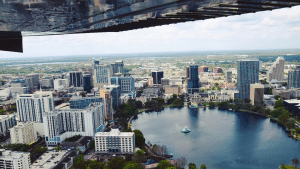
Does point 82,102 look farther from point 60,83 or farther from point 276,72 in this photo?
point 276,72

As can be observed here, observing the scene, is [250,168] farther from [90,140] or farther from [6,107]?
[6,107]

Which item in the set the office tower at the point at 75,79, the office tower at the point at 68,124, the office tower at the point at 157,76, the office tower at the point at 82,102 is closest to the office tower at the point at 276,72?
the office tower at the point at 157,76

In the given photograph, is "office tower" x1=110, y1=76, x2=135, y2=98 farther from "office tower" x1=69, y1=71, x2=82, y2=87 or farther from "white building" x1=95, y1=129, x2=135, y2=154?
"white building" x1=95, y1=129, x2=135, y2=154

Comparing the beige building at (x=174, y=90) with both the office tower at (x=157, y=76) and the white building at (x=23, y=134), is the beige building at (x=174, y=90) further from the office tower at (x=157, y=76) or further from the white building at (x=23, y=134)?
the white building at (x=23, y=134)

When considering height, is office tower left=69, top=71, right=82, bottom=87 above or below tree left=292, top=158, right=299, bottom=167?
above

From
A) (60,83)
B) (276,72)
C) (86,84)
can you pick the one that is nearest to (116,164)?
(86,84)

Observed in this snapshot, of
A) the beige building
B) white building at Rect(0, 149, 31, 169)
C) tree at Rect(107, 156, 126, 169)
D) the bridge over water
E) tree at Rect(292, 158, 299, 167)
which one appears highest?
the bridge over water

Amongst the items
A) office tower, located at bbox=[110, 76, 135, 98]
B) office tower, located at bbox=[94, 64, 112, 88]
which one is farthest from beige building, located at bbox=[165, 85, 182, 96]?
office tower, located at bbox=[94, 64, 112, 88]
